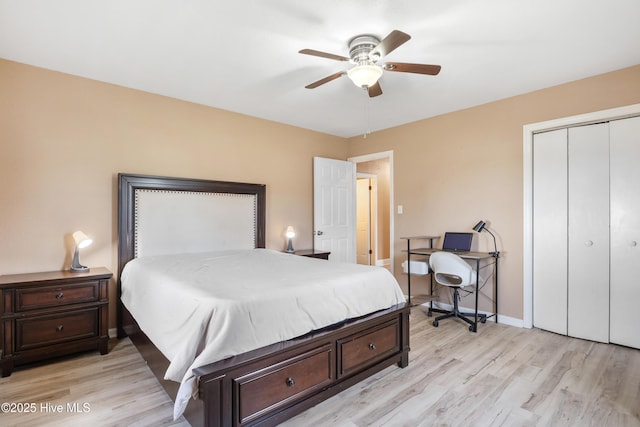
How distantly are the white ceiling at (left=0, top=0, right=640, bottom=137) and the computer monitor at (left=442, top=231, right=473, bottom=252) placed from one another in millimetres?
1585

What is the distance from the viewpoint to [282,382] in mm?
1791

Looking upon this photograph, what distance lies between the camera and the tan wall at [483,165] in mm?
3141

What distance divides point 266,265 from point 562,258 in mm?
2956

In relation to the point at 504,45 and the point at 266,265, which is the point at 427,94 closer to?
the point at 504,45

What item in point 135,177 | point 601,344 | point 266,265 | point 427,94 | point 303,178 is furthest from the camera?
point 303,178

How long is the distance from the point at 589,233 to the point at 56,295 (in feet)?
15.6

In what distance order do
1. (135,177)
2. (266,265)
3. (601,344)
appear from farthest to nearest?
1. (135,177)
2. (601,344)
3. (266,265)

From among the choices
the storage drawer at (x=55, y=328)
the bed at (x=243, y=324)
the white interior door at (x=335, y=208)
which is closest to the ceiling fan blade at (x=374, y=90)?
the bed at (x=243, y=324)

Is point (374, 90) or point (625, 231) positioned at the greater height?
point (374, 90)

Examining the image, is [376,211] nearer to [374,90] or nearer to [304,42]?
[374,90]

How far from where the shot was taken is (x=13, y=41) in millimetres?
2463

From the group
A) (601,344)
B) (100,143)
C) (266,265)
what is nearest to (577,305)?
(601,344)

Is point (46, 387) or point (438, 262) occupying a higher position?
point (438, 262)

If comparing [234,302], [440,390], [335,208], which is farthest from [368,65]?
[335,208]
